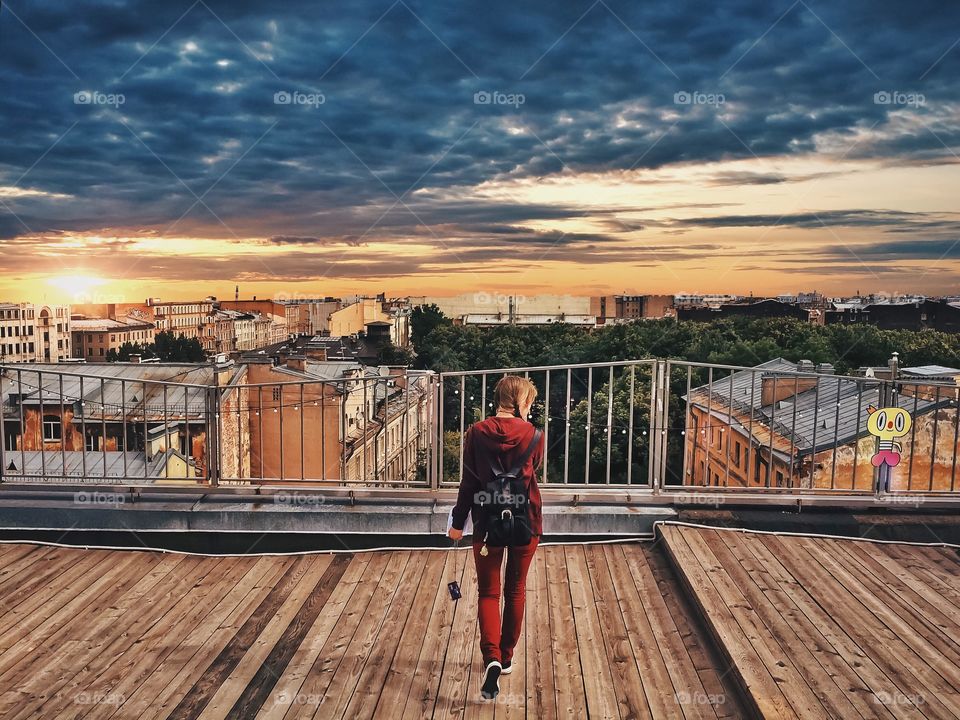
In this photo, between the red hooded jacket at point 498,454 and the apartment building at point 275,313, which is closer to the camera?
the red hooded jacket at point 498,454

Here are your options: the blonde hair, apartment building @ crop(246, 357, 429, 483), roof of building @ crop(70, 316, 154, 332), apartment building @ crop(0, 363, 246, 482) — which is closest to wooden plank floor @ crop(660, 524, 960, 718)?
the blonde hair

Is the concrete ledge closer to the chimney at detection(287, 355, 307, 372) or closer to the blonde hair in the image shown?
the blonde hair

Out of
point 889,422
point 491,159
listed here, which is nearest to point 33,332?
point 491,159

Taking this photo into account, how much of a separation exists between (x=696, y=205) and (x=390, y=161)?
3182 cm

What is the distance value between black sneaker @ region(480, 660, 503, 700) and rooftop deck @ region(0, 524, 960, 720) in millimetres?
62

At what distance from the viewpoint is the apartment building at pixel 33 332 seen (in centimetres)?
5422

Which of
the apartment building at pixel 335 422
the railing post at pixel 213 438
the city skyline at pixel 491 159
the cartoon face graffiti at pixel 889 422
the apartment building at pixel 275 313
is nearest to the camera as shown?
the cartoon face graffiti at pixel 889 422

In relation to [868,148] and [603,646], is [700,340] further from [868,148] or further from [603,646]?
[603,646]

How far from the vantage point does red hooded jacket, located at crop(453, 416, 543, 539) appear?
297 cm

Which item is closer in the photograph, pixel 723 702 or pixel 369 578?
pixel 723 702

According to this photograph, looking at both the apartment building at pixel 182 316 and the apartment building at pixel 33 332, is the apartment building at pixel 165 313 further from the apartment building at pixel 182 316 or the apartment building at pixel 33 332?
the apartment building at pixel 33 332

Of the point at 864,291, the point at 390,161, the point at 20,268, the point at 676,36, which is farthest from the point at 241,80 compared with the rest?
the point at 864,291

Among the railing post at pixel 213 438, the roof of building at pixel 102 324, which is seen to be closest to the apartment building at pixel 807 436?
the railing post at pixel 213 438

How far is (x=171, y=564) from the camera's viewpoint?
184 inches
